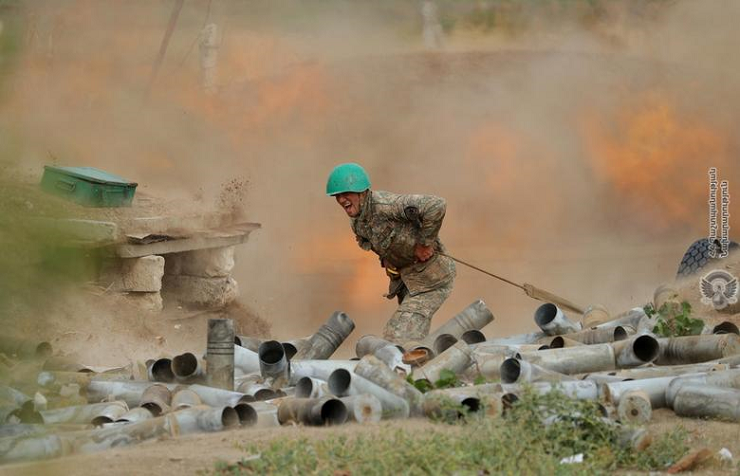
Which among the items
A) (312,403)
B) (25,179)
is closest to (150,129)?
(312,403)

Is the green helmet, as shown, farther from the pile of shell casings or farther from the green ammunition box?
the green ammunition box

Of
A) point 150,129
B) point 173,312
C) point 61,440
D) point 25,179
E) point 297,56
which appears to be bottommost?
point 61,440

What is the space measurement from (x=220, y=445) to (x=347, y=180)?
15.4 ft

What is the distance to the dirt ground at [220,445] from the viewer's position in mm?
5355

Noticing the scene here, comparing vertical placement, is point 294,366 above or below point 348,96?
below

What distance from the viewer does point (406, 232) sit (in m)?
10.8

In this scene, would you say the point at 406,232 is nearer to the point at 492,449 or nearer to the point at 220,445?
the point at 220,445

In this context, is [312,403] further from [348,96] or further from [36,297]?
[348,96]

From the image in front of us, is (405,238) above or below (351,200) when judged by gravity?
below

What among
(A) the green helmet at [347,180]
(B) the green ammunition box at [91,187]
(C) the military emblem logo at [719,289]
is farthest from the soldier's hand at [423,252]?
(B) the green ammunition box at [91,187]

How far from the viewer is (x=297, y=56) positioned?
21.3 meters

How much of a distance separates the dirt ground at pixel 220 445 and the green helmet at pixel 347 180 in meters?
4.04

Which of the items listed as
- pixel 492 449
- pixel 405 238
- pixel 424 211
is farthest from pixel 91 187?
pixel 492 449

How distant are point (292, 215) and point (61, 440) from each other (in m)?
14.0
